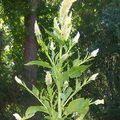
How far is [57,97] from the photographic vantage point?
6.71ft

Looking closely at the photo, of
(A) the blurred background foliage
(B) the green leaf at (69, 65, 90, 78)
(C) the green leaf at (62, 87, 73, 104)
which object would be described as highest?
(B) the green leaf at (69, 65, 90, 78)

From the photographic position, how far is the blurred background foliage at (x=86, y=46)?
13.1m

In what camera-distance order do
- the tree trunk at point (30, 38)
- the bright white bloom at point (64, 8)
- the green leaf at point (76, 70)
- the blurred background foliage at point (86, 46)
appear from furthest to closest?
the tree trunk at point (30, 38), the blurred background foliage at point (86, 46), the green leaf at point (76, 70), the bright white bloom at point (64, 8)

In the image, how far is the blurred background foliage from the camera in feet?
42.8

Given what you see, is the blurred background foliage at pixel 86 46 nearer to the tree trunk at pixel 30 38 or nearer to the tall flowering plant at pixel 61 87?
the tree trunk at pixel 30 38

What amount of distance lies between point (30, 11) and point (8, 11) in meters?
1.01

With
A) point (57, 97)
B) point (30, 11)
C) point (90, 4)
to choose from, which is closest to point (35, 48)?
point (30, 11)

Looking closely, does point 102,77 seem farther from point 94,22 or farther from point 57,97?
point 57,97

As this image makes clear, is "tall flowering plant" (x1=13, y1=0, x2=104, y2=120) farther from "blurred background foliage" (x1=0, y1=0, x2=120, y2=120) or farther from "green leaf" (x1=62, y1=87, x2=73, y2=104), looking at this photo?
"blurred background foliage" (x1=0, y1=0, x2=120, y2=120)

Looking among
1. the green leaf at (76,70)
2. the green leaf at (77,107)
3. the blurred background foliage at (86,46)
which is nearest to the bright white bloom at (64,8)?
the green leaf at (76,70)

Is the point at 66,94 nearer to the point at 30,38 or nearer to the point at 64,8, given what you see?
the point at 64,8

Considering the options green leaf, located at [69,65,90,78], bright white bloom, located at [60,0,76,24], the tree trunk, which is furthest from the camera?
the tree trunk

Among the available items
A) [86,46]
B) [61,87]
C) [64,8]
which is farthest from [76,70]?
[86,46]

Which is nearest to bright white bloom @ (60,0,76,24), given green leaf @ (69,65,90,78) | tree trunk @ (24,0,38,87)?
green leaf @ (69,65,90,78)
